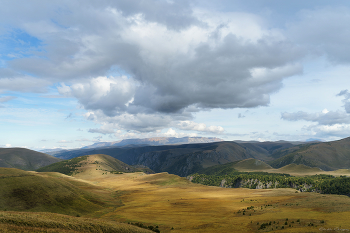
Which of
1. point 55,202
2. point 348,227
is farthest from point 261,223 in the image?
point 55,202

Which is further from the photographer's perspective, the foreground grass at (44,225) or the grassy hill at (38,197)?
the grassy hill at (38,197)

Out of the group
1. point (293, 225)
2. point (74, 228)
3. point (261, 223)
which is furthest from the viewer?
point (261, 223)

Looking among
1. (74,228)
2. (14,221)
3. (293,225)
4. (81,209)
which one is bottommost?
(81,209)

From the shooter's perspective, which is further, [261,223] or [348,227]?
[261,223]

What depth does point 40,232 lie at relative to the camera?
30672 millimetres

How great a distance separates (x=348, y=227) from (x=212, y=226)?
28960 mm

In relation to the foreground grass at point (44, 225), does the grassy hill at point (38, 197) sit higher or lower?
lower

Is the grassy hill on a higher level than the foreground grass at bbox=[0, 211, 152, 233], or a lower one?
lower

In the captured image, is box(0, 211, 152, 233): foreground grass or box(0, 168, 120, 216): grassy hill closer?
box(0, 211, 152, 233): foreground grass

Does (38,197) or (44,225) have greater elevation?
(44,225)

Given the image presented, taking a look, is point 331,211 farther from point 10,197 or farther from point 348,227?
point 10,197

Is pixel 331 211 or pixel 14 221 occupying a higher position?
pixel 14 221

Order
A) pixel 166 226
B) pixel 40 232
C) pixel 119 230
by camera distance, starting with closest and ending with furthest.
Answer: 1. pixel 40 232
2. pixel 119 230
3. pixel 166 226

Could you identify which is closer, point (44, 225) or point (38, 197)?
point (44, 225)
